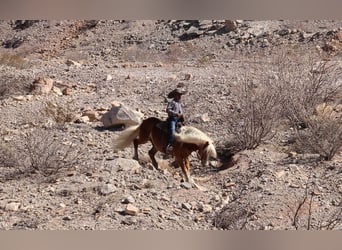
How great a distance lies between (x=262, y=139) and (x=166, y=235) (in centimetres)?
843

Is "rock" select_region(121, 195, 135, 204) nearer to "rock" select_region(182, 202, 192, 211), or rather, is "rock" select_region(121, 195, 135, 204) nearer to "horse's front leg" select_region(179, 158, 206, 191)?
"rock" select_region(182, 202, 192, 211)

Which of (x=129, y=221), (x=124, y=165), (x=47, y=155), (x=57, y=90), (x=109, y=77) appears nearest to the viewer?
(x=129, y=221)

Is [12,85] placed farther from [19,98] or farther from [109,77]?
[109,77]

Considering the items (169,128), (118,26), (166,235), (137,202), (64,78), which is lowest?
(137,202)

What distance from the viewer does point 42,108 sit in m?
11.1

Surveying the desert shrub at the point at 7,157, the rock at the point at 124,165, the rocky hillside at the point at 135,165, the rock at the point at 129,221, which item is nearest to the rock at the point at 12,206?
the rocky hillside at the point at 135,165

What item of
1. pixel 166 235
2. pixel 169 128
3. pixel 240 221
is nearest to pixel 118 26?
pixel 169 128

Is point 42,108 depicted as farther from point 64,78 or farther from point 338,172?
point 338,172

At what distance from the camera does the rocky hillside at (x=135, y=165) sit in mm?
5883

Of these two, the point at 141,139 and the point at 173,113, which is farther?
the point at 141,139

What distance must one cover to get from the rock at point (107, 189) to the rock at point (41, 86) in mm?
5924

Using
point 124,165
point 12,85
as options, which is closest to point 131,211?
point 124,165

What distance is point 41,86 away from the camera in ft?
40.9

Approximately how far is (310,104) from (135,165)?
3643mm
